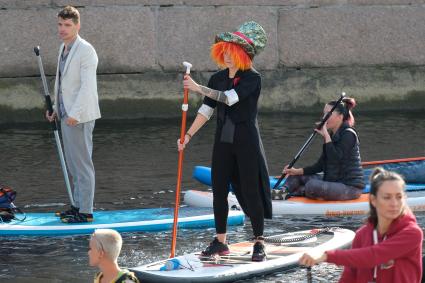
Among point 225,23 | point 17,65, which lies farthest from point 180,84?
point 17,65

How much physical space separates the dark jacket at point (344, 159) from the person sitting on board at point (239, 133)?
2.03m

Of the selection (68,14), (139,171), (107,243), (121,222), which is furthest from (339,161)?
(107,243)

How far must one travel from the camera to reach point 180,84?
15.8 meters

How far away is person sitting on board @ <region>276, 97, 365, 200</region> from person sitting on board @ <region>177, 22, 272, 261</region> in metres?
2.04

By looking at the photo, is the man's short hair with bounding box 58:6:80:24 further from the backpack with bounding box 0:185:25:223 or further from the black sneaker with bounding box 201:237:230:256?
the black sneaker with bounding box 201:237:230:256

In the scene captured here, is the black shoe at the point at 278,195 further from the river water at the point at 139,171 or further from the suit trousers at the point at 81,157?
the suit trousers at the point at 81,157

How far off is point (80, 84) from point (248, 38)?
1718 mm

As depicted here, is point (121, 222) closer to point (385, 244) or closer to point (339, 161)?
point (339, 161)

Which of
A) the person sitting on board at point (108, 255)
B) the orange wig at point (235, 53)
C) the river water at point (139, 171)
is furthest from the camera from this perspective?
the river water at point (139, 171)

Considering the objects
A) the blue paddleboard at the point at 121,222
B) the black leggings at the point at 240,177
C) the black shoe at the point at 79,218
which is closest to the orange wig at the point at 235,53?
the black leggings at the point at 240,177

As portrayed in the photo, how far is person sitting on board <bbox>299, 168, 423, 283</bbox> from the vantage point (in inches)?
211

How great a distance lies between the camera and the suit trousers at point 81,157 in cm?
919

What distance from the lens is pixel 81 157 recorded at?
9.24 m

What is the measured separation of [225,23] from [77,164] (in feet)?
22.9
